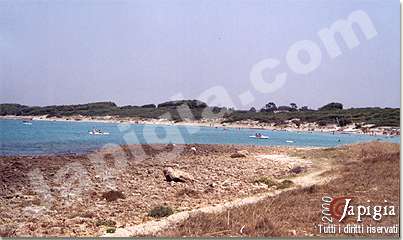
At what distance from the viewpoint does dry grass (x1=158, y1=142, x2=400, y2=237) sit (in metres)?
8.08

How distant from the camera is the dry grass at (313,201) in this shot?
808cm

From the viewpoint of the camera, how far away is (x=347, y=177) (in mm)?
9391

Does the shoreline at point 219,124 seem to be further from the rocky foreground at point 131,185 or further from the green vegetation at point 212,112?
the rocky foreground at point 131,185

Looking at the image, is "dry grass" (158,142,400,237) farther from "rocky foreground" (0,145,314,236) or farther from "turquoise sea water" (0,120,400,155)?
"rocky foreground" (0,145,314,236)

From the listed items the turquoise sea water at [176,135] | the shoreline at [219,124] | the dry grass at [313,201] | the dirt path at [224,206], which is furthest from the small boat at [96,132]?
the dry grass at [313,201]

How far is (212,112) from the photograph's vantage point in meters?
9.31

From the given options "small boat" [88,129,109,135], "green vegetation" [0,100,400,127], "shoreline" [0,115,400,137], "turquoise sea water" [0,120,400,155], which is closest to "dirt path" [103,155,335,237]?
"turquoise sea water" [0,120,400,155]

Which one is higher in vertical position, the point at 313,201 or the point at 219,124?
the point at 219,124

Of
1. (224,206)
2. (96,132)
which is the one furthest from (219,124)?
(96,132)

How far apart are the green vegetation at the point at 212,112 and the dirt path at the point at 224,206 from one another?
3.12 ft

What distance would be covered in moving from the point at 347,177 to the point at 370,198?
84 cm

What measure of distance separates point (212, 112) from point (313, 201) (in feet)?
8.11

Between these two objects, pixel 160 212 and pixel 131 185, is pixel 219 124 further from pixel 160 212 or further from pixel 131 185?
pixel 131 185

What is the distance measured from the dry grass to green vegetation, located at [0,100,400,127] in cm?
59
